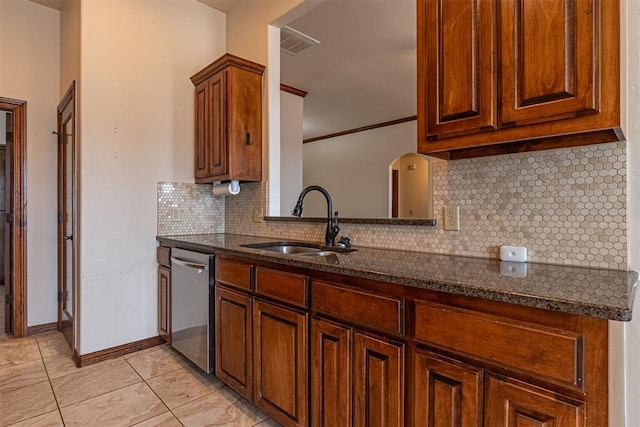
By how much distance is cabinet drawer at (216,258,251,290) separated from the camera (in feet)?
5.91

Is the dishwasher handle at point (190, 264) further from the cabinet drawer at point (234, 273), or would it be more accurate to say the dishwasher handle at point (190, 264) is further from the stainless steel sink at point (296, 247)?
the stainless steel sink at point (296, 247)

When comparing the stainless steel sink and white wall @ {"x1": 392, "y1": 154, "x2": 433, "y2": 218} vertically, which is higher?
white wall @ {"x1": 392, "y1": 154, "x2": 433, "y2": 218}

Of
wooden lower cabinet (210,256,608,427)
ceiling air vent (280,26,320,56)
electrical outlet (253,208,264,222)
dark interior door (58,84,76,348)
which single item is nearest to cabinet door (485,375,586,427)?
wooden lower cabinet (210,256,608,427)

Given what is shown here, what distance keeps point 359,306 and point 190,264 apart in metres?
1.37

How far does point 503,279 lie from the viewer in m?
1.07

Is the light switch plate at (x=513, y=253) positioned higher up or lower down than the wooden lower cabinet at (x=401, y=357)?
higher up

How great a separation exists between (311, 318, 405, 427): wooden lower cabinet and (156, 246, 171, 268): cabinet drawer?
5.15ft

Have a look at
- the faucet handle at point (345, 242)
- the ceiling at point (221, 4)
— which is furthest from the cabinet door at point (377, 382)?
the ceiling at point (221, 4)

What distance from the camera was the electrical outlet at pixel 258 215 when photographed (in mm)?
2702

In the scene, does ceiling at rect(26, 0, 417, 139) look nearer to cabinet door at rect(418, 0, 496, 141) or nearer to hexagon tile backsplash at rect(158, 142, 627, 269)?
cabinet door at rect(418, 0, 496, 141)

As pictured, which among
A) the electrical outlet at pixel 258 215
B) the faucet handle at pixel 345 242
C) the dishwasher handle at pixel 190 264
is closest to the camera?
the faucet handle at pixel 345 242

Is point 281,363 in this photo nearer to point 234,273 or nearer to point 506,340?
point 234,273

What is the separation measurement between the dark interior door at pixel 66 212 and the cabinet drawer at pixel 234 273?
1336 mm

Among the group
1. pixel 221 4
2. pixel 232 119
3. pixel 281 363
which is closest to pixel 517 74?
pixel 281 363
